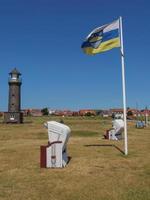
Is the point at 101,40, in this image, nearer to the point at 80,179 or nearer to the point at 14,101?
the point at 80,179

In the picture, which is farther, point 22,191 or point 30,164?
point 30,164

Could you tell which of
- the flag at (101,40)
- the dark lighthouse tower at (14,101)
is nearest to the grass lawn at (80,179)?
the flag at (101,40)

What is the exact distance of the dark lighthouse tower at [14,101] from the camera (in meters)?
53.8

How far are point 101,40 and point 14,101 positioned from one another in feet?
132

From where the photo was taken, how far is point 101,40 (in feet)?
49.6

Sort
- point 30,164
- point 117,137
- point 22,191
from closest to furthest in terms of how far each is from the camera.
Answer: point 22,191 → point 30,164 → point 117,137

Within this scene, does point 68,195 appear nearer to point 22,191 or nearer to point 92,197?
point 92,197

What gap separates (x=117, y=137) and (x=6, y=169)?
14.0 m

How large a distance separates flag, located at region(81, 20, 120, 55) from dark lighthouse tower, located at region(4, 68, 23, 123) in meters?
39.6

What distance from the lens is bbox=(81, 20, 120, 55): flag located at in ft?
49.2

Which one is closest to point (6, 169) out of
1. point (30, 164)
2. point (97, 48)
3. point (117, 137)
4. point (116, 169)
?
point (30, 164)

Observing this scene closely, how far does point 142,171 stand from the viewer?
36.1 ft

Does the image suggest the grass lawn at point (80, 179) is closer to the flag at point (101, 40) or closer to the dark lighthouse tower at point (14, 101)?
the flag at point (101, 40)

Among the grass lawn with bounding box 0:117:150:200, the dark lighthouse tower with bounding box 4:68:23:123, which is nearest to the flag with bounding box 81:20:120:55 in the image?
the grass lawn with bounding box 0:117:150:200
